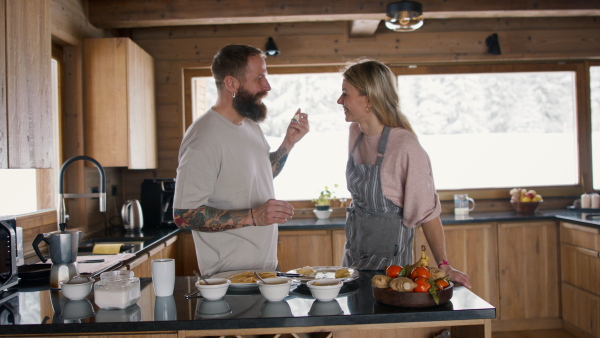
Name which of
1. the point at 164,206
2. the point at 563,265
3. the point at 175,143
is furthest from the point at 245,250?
the point at 563,265

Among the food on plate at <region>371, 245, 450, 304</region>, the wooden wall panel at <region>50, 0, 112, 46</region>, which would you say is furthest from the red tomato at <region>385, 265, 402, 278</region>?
the wooden wall panel at <region>50, 0, 112, 46</region>

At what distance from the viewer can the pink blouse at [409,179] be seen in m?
2.21

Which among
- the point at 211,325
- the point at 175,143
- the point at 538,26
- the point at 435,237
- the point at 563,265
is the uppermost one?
the point at 538,26

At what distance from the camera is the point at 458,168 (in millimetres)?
4902

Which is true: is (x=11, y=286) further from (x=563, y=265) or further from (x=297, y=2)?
(x=563, y=265)

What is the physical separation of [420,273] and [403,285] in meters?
0.07

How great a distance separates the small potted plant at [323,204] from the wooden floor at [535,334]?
1.57m

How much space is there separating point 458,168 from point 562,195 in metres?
0.94

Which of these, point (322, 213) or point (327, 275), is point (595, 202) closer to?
point (322, 213)

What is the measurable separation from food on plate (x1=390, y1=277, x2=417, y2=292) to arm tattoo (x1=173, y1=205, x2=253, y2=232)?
68 cm

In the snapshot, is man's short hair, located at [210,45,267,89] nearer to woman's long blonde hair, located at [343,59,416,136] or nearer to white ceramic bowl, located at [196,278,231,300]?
woman's long blonde hair, located at [343,59,416,136]

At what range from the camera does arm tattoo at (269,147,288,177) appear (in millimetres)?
2545

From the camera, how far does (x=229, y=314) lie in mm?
1631

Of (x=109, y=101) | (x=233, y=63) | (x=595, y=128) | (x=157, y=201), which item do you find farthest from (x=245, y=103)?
(x=595, y=128)
